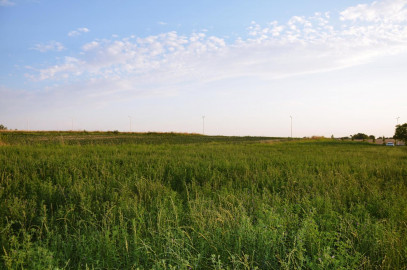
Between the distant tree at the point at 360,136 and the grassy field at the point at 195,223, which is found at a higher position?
the distant tree at the point at 360,136

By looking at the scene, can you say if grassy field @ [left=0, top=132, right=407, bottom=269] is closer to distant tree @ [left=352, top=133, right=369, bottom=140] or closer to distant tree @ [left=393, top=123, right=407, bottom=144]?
distant tree @ [left=393, top=123, right=407, bottom=144]

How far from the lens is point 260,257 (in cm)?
306

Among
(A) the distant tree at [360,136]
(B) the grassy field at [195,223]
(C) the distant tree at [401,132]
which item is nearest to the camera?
(B) the grassy field at [195,223]

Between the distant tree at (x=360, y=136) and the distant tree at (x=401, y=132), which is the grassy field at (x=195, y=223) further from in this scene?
the distant tree at (x=360, y=136)

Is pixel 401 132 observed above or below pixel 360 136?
above

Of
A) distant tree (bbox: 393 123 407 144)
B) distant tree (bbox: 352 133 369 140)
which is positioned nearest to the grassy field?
distant tree (bbox: 393 123 407 144)

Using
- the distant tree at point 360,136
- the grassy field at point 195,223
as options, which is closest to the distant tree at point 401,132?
the distant tree at point 360,136

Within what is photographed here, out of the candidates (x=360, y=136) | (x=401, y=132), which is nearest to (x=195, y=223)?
(x=401, y=132)

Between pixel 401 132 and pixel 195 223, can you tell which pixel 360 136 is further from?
pixel 195 223

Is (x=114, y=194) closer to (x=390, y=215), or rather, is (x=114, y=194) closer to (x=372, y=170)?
(x=390, y=215)

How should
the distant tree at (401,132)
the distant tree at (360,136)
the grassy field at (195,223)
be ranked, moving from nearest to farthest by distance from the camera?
the grassy field at (195,223) < the distant tree at (401,132) < the distant tree at (360,136)

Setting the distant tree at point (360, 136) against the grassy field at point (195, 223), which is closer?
the grassy field at point (195, 223)

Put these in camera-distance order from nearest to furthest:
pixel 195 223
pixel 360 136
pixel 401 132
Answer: pixel 195 223, pixel 401 132, pixel 360 136

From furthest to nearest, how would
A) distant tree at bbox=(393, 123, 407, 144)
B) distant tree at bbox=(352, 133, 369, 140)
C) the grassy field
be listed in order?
distant tree at bbox=(352, 133, 369, 140) < distant tree at bbox=(393, 123, 407, 144) < the grassy field
